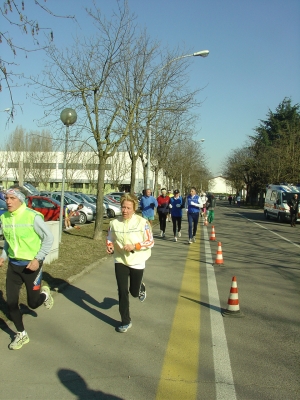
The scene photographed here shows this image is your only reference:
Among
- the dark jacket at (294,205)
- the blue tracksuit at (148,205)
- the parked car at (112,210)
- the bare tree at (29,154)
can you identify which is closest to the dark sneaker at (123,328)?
the blue tracksuit at (148,205)

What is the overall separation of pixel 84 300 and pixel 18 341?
205 cm

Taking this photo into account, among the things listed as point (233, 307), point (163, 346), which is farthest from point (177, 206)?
point (163, 346)

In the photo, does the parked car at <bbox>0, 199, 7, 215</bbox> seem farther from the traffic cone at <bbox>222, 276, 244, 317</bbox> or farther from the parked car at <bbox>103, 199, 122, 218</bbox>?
the parked car at <bbox>103, 199, 122, 218</bbox>

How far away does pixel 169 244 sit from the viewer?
13.8 metres

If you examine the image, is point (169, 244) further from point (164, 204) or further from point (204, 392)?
point (204, 392)

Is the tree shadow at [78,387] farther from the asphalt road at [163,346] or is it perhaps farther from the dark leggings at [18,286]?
the dark leggings at [18,286]

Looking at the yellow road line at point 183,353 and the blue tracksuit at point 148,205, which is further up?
the blue tracksuit at point 148,205

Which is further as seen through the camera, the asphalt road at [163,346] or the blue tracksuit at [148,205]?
the blue tracksuit at [148,205]

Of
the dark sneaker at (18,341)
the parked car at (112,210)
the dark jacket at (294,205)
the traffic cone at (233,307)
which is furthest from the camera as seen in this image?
the parked car at (112,210)

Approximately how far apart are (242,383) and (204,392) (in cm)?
42

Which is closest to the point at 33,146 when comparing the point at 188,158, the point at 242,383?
the point at 188,158

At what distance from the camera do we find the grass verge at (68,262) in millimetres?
6418

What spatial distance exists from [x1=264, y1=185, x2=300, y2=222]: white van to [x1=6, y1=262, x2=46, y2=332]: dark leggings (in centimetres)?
2339

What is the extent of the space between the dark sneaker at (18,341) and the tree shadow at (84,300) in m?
1.19
